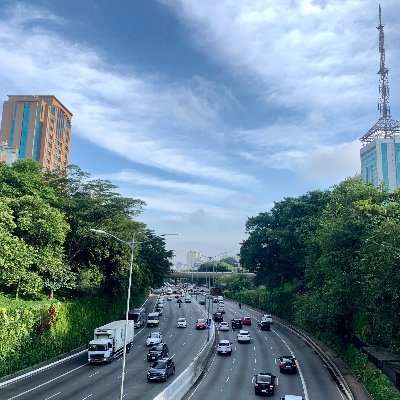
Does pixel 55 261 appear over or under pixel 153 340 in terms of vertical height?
over

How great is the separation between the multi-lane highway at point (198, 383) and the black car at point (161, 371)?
24.1 inches

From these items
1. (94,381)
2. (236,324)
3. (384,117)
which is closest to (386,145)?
(384,117)

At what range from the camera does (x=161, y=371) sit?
116 feet

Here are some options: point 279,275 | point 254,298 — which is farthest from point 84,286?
point 254,298

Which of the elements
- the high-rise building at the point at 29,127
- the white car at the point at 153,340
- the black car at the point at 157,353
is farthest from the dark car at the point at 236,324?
the high-rise building at the point at 29,127

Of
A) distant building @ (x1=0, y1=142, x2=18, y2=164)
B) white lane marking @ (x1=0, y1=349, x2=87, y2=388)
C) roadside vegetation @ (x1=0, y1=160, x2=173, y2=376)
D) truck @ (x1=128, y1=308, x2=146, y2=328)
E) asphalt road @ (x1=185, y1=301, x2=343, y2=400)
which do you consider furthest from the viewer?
distant building @ (x1=0, y1=142, x2=18, y2=164)

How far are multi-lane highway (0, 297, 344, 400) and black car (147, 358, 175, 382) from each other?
611 millimetres

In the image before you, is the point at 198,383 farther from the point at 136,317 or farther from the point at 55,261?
the point at 136,317

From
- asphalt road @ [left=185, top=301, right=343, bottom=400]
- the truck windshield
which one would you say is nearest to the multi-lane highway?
asphalt road @ [left=185, top=301, right=343, bottom=400]

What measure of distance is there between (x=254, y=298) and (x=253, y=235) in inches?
1125

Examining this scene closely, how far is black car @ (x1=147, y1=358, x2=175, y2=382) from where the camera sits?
115ft

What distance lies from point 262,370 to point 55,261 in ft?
75.9

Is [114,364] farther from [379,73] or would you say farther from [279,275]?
[379,73]

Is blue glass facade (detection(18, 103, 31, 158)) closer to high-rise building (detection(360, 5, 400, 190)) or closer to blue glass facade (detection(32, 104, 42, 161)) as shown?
blue glass facade (detection(32, 104, 42, 161))
